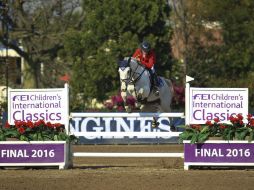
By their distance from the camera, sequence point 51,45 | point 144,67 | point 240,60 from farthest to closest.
A: point 51,45, point 240,60, point 144,67

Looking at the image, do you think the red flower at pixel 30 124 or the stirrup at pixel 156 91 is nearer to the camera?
the red flower at pixel 30 124

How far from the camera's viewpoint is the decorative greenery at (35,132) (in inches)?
630

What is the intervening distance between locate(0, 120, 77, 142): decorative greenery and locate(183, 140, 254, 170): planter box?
8.67 ft

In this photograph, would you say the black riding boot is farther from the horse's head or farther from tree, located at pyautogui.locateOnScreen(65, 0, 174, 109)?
tree, located at pyautogui.locateOnScreen(65, 0, 174, 109)

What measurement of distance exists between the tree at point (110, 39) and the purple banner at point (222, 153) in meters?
18.8

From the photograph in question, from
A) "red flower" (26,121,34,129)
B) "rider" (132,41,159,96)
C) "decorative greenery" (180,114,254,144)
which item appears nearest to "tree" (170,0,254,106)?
"rider" (132,41,159,96)

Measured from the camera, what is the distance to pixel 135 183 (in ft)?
43.7

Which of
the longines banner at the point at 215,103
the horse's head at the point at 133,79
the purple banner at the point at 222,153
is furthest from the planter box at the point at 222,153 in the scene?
the horse's head at the point at 133,79

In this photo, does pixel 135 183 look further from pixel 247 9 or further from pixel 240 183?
pixel 247 9

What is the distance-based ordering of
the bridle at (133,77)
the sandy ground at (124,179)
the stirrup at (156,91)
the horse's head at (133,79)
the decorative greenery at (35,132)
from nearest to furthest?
the sandy ground at (124,179) < the decorative greenery at (35,132) < the horse's head at (133,79) < the bridle at (133,77) < the stirrup at (156,91)

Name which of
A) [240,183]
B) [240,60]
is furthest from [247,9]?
[240,183]

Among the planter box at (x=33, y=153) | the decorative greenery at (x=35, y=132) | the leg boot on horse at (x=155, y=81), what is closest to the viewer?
the planter box at (x=33, y=153)

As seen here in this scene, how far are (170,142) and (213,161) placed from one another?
1330 cm

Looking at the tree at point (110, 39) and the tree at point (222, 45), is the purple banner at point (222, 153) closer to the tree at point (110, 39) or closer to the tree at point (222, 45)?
the tree at point (110, 39)
